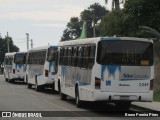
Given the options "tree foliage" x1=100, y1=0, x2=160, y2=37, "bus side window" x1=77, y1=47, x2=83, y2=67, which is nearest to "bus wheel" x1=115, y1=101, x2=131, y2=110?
"bus side window" x1=77, y1=47, x2=83, y2=67

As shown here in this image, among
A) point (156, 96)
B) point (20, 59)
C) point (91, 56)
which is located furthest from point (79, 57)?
point (20, 59)

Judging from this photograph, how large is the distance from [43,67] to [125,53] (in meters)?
13.9

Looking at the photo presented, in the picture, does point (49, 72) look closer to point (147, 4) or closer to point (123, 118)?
point (147, 4)

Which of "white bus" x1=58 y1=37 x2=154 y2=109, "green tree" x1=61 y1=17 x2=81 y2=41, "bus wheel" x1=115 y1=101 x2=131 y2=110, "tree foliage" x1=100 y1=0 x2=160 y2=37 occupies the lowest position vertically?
"bus wheel" x1=115 y1=101 x2=131 y2=110

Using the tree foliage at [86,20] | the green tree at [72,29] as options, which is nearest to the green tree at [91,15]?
the tree foliage at [86,20]

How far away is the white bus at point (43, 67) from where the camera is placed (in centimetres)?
3234

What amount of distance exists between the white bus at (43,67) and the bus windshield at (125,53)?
10152 millimetres

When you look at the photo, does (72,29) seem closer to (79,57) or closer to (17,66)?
(17,66)

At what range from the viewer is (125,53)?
2014 cm

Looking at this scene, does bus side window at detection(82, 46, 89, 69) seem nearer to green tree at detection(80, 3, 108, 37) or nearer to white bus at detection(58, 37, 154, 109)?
white bus at detection(58, 37, 154, 109)

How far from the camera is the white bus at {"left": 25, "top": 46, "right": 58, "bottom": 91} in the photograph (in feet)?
106

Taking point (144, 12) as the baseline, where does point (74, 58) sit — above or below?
below

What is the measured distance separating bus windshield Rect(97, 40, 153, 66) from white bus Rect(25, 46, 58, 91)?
10.2 metres

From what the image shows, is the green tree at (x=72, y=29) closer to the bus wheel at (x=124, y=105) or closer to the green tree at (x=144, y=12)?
the green tree at (x=144, y=12)
